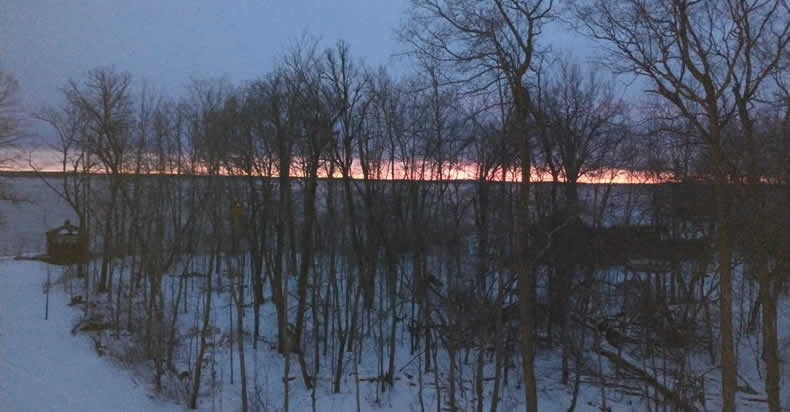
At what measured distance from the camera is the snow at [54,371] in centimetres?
1650

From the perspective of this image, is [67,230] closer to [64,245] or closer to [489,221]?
[64,245]

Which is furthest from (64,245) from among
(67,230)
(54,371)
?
(54,371)

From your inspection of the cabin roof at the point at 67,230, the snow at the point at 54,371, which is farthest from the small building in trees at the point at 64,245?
the snow at the point at 54,371

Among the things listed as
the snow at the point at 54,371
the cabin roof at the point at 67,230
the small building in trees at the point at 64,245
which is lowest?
the snow at the point at 54,371

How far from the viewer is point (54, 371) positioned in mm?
18516

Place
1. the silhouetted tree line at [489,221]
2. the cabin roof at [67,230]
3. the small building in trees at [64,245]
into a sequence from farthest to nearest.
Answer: the cabin roof at [67,230], the small building in trees at [64,245], the silhouetted tree line at [489,221]

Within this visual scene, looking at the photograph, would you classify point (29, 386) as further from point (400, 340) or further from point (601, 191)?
point (601, 191)

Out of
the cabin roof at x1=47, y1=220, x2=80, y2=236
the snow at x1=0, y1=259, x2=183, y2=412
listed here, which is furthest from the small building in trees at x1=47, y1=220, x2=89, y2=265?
the snow at x1=0, y1=259, x2=183, y2=412

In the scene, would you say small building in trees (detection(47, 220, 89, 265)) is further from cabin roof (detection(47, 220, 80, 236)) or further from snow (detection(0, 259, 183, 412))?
snow (detection(0, 259, 183, 412))

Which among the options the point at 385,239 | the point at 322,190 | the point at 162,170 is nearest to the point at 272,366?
the point at 385,239

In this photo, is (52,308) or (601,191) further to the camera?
(601,191)

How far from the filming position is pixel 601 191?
2692cm

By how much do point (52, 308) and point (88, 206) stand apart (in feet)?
22.7

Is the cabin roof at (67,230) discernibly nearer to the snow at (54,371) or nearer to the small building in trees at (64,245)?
the small building in trees at (64,245)
